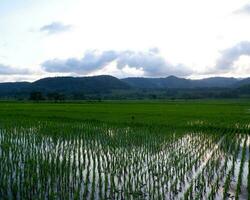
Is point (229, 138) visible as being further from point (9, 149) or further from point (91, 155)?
point (9, 149)

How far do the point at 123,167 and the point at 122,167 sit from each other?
0.12 feet

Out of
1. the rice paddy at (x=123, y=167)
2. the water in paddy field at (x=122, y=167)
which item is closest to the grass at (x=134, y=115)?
the rice paddy at (x=123, y=167)

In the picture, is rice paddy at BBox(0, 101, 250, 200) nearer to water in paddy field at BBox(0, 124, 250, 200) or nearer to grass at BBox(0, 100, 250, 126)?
water in paddy field at BBox(0, 124, 250, 200)

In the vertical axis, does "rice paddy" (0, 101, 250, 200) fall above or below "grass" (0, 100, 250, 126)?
above

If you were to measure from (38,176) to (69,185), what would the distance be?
97 centimetres

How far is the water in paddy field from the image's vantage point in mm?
6629

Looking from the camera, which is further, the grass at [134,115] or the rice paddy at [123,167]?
the grass at [134,115]

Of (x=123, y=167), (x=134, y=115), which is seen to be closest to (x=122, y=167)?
(x=123, y=167)

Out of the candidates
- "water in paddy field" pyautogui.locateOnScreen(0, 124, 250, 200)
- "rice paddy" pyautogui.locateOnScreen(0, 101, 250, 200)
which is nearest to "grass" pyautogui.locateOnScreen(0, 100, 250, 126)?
"rice paddy" pyautogui.locateOnScreen(0, 101, 250, 200)

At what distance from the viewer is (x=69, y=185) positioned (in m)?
6.96

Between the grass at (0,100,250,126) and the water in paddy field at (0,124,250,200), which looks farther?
the grass at (0,100,250,126)

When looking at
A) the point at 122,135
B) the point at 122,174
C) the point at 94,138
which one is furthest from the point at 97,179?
the point at 122,135

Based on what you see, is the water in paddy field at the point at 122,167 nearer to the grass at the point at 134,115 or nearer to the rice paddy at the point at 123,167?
the rice paddy at the point at 123,167

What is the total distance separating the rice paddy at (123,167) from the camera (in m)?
6.64
